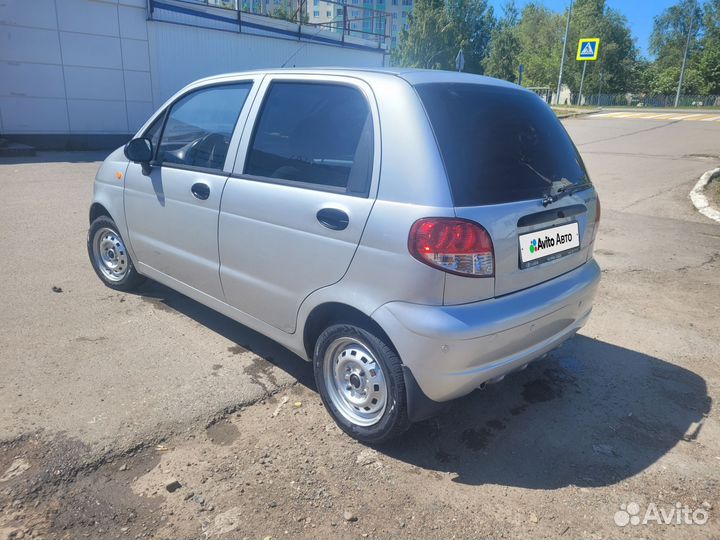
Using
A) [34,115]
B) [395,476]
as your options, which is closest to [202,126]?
[395,476]

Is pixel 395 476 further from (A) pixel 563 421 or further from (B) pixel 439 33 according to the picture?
(B) pixel 439 33

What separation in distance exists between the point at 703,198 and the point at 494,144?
8.74 m

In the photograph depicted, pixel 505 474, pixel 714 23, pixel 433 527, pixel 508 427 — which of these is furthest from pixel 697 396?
pixel 714 23

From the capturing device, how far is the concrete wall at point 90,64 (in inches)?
546

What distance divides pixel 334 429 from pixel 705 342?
3.11m

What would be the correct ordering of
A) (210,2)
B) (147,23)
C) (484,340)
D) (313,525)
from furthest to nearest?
(210,2) < (147,23) < (484,340) < (313,525)

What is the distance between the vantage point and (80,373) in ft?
11.2

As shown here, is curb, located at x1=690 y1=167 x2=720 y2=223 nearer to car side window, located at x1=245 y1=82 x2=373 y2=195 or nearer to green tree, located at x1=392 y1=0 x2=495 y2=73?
car side window, located at x1=245 y1=82 x2=373 y2=195

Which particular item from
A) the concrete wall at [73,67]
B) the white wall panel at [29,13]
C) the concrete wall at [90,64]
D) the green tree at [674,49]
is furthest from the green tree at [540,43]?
the white wall panel at [29,13]

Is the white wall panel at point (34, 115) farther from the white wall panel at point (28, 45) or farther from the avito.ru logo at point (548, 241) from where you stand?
the avito.ru logo at point (548, 241)

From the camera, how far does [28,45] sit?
1386cm

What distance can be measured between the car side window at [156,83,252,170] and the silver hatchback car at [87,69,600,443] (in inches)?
0.8

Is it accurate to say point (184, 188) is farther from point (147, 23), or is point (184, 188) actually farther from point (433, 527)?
point (147, 23)

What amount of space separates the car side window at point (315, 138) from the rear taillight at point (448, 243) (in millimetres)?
406
